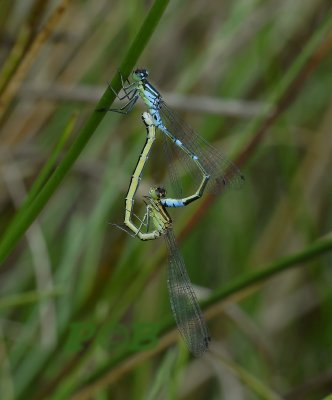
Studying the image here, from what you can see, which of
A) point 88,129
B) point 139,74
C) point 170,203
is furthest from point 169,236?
point 88,129

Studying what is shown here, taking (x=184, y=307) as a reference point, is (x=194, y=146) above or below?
above

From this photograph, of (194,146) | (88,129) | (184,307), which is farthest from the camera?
(194,146)

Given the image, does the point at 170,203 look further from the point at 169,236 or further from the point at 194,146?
the point at 194,146

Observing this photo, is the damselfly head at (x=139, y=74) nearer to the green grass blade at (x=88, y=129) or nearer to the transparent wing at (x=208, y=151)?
the transparent wing at (x=208, y=151)

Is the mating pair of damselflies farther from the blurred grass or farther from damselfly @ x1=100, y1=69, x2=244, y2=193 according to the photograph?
the blurred grass

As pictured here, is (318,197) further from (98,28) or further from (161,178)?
(98,28)

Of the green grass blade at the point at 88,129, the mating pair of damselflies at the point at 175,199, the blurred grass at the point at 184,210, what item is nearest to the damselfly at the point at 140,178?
the mating pair of damselflies at the point at 175,199

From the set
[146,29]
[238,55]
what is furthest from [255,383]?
[238,55]
